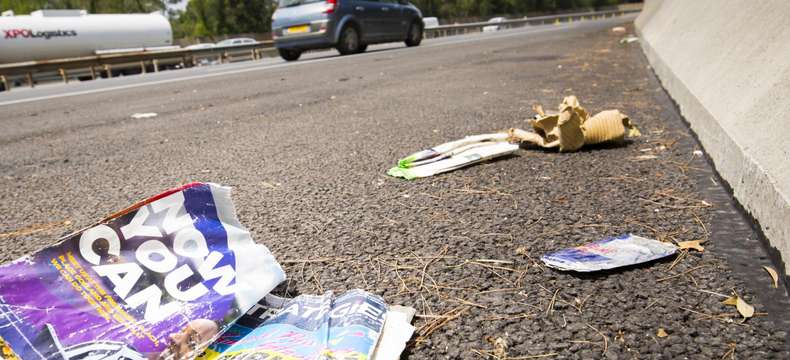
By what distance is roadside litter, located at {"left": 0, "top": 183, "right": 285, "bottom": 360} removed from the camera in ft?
3.76

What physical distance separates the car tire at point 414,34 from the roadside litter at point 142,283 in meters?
14.1

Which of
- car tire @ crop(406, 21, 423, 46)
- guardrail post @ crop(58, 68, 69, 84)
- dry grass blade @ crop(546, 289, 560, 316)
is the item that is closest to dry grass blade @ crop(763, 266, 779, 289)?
dry grass blade @ crop(546, 289, 560, 316)

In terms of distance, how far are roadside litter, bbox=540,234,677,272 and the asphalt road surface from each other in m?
0.03

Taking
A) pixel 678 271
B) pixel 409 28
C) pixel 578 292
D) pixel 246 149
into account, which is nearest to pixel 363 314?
pixel 578 292

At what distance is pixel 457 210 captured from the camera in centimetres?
215

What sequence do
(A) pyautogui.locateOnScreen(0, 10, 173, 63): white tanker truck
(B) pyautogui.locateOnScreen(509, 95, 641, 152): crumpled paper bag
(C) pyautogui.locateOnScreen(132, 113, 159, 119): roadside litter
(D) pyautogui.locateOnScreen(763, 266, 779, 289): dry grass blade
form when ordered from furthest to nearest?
(A) pyautogui.locateOnScreen(0, 10, 173, 63): white tanker truck, (C) pyautogui.locateOnScreen(132, 113, 159, 119): roadside litter, (B) pyautogui.locateOnScreen(509, 95, 641, 152): crumpled paper bag, (D) pyautogui.locateOnScreen(763, 266, 779, 289): dry grass blade

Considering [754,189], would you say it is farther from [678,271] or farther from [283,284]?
[283,284]

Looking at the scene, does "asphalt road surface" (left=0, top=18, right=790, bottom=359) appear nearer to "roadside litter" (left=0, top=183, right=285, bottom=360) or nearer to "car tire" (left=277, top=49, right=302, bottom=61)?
"roadside litter" (left=0, top=183, right=285, bottom=360)

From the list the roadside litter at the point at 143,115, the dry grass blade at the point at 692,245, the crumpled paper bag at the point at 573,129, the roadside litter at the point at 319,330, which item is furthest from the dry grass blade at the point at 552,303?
the roadside litter at the point at 143,115

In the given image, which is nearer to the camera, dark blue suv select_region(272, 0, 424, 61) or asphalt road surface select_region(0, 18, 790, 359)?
asphalt road surface select_region(0, 18, 790, 359)

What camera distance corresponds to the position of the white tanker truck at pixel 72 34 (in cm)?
1641

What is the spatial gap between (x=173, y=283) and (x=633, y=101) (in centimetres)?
414

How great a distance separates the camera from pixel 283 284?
1606 mm

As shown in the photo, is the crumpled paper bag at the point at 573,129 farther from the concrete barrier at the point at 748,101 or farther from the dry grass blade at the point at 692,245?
the dry grass blade at the point at 692,245
